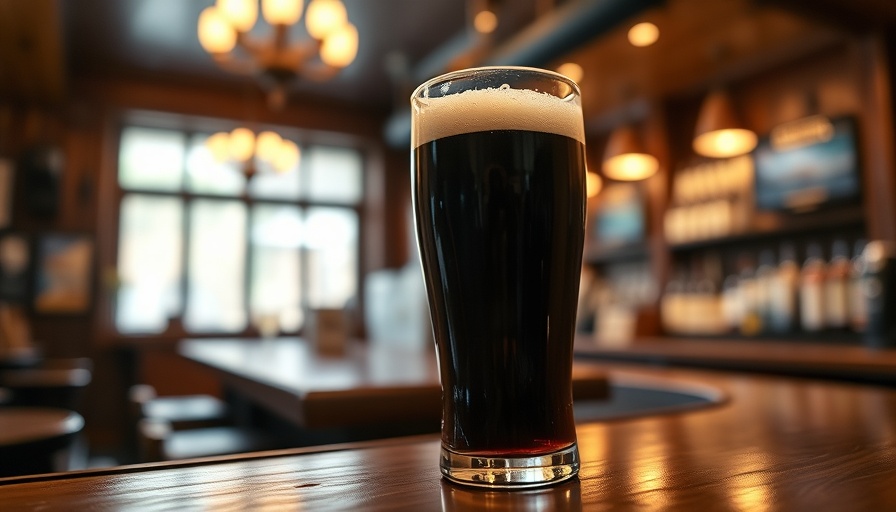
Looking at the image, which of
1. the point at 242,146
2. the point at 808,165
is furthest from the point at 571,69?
the point at 242,146

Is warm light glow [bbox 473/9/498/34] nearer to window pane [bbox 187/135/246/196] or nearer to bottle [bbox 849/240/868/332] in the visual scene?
bottle [bbox 849/240/868/332]

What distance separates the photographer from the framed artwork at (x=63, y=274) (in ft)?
18.9

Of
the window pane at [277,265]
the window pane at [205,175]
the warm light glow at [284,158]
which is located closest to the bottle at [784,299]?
the warm light glow at [284,158]

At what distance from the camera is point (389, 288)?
4.88 meters

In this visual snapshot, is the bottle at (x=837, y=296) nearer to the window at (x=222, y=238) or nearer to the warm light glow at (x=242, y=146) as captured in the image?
the warm light glow at (x=242, y=146)

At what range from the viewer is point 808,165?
363 cm

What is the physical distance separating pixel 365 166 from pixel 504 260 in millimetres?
7163

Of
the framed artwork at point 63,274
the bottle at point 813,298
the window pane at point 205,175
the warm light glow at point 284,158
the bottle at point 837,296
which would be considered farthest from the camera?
the window pane at point 205,175

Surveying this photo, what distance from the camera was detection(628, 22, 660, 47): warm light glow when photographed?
331cm

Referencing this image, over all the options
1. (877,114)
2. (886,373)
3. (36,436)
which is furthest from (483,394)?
(877,114)

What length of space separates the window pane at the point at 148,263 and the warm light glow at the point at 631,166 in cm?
443

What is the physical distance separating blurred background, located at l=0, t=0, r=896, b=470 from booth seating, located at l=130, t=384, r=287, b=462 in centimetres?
31

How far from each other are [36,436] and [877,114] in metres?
3.60

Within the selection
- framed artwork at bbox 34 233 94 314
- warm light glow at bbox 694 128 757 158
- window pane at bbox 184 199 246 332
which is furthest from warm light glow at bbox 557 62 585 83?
framed artwork at bbox 34 233 94 314
